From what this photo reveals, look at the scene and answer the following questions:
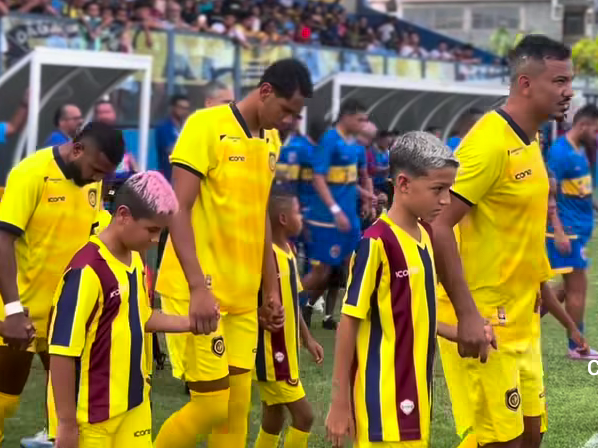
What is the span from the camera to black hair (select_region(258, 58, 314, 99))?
449 centimetres

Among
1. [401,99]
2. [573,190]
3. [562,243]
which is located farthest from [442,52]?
[562,243]

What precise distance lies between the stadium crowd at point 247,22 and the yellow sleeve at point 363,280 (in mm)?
10256

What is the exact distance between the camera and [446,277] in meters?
3.98

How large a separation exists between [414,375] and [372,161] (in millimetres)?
9523

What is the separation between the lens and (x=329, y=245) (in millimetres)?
10164

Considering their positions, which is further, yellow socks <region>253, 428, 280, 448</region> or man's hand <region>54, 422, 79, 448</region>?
yellow socks <region>253, 428, 280, 448</region>

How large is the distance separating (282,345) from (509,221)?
1.27 metres

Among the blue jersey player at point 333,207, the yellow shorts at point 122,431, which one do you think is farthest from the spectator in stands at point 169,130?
the yellow shorts at point 122,431

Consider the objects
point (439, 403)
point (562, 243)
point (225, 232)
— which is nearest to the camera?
point (225, 232)

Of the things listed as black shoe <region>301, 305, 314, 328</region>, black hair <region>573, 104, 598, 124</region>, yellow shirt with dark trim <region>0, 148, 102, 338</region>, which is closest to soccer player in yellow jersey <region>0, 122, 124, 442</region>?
yellow shirt with dark trim <region>0, 148, 102, 338</region>

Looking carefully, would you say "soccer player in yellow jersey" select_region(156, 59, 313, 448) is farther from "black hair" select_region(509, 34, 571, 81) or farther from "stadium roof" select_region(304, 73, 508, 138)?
"stadium roof" select_region(304, 73, 508, 138)

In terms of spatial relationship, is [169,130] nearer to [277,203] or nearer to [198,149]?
[277,203]

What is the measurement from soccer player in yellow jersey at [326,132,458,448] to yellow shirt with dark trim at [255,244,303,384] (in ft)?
4.15

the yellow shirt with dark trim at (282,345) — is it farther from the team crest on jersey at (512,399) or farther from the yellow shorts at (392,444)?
the yellow shorts at (392,444)
